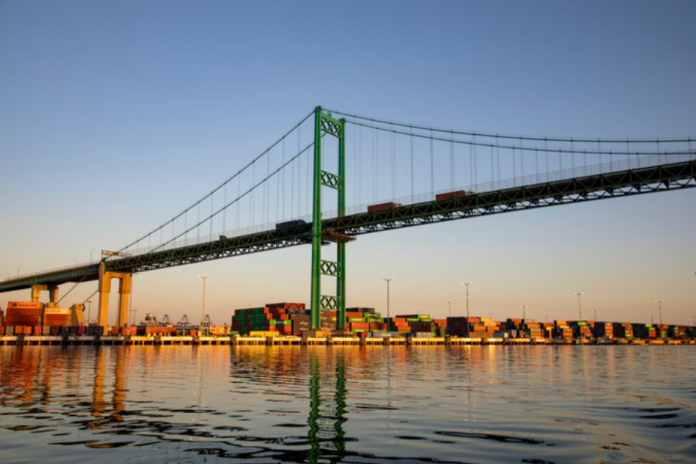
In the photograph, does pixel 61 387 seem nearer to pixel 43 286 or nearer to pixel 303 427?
pixel 303 427

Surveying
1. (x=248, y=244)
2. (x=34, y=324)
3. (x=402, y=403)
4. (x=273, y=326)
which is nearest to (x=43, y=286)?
(x=34, y=324)

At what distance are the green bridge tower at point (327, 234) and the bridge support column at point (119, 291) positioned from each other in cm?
5022

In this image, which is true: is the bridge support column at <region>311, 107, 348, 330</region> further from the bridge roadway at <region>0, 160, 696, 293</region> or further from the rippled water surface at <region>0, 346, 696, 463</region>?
the rippled water surface at <region>0, 346, 696, 463</region>

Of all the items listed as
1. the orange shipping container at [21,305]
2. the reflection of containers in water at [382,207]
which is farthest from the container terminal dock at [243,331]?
the reflection of containers in water at [382,207]

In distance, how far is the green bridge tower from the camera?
300 ft

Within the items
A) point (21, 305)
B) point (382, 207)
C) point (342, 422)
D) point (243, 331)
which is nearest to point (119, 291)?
point (21, 305)

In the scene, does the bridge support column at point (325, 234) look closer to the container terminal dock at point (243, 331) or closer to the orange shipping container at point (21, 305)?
the container terminal dock at point (243, 331)

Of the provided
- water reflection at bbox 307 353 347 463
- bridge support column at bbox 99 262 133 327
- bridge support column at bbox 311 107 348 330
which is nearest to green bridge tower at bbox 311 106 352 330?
bridge support column at bbox 311 107 348 330

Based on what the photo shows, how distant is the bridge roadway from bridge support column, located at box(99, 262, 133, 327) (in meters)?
1.36

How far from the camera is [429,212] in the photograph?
85.9m

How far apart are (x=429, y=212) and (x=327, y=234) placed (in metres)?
18.0

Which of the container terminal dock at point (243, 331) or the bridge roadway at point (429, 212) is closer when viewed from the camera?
the bridge roadway at point (429, 212)

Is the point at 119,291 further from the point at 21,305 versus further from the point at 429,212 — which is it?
the point at 429,212

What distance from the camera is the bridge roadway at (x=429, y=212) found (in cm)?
6944
